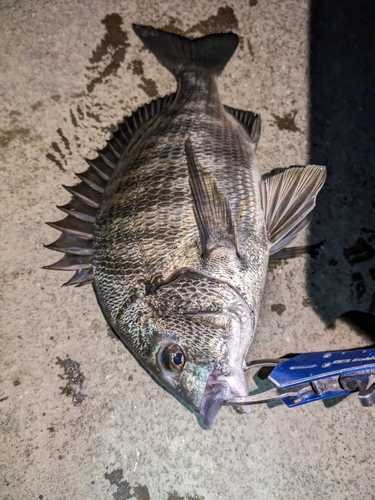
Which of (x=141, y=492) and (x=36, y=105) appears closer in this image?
(x=141, y=492)

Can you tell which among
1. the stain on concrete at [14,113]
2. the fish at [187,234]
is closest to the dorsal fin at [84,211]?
the fish at [187,234]

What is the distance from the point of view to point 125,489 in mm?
1991

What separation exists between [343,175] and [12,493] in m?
2.68

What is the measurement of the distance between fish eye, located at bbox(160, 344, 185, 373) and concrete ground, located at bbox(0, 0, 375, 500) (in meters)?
0.67

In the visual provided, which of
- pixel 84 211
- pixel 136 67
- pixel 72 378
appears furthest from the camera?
pixel 136 67

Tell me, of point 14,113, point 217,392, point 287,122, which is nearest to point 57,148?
point 14,113

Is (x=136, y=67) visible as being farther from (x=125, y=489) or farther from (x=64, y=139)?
(x=125, y=489)

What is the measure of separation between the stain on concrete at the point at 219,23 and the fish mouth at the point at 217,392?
2.21 m

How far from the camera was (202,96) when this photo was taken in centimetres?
212

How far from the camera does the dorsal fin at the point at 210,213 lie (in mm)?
1633

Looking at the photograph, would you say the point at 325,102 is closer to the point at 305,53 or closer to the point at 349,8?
the point at 305,53

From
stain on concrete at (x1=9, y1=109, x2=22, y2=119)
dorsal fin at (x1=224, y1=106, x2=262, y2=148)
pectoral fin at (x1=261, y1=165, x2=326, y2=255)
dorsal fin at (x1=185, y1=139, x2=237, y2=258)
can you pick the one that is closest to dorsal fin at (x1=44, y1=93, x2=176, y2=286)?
dorsal fin at (x1=224, y1=106, x2=262, y2=148)

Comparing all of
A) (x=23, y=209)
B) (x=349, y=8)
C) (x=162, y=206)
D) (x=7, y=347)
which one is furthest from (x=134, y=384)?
(x=349, y=8)

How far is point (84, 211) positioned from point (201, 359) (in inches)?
39.6
